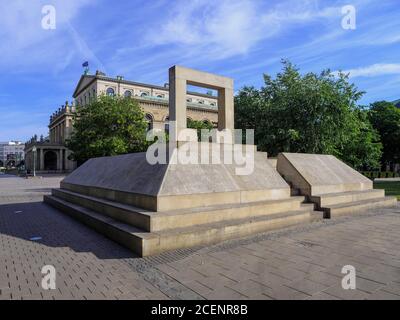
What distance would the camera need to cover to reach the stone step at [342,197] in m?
10.2

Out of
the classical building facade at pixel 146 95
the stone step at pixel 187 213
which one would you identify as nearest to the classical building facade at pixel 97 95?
the classical building facade at pixel 146 95

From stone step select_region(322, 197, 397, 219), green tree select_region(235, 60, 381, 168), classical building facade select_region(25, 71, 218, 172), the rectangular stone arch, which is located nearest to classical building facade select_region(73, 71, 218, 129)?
classical building facade select_region(25, 71, 218, 172)

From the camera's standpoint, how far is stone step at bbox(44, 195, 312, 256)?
6.01 m

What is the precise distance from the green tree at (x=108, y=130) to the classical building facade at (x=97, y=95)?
34.2 metres

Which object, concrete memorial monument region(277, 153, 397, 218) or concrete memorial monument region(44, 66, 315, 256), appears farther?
concrete memorial monument region(277, 153, 397, 218)

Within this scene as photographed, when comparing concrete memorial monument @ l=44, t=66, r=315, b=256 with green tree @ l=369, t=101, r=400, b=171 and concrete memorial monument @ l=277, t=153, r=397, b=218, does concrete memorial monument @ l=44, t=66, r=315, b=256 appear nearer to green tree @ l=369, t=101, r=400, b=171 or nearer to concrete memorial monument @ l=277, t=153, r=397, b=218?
concrete memorial monument @ l=277, t=153, r=397, b=218

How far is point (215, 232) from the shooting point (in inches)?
268

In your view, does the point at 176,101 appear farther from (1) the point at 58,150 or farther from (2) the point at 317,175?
(1) the point at 58,150

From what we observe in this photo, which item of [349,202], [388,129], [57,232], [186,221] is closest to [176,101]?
[186,221]

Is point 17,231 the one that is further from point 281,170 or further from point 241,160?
point 281,170

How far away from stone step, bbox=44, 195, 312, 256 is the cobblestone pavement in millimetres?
229

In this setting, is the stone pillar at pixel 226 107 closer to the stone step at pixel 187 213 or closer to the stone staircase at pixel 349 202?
the stone step at pixel 187 213

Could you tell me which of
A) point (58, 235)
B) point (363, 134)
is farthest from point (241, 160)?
point (363, 134)
